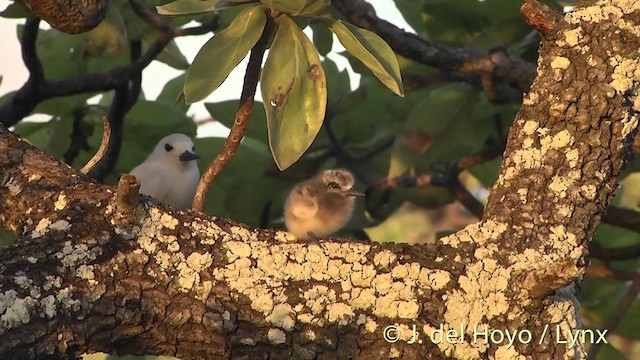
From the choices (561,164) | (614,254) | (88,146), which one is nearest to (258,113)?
(88,146)

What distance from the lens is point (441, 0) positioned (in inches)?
154

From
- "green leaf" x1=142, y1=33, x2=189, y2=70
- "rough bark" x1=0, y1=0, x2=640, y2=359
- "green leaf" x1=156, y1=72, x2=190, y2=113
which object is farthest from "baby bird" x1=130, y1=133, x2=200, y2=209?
"rough bark" x1=0, y1=0, x2=640, y2=359

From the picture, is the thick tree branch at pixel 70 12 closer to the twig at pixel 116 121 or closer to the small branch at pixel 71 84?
the small branch at pixel 71 84

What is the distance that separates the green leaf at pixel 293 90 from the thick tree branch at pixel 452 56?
60.6 inches

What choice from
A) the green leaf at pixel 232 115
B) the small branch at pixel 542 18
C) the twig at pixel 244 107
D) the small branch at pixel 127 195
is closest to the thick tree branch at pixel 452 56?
the green leaf at pixel 232 115

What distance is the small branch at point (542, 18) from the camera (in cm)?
252

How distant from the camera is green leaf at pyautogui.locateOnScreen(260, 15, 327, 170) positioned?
92.9 inches

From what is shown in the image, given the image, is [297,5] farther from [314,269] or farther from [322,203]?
[322,203]

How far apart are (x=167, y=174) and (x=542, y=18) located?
2706mm

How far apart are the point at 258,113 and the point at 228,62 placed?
173 centimetres

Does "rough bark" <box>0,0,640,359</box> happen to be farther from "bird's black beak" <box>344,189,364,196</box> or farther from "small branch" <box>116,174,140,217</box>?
"bird's black beak" <box>344,189,364,196</box>

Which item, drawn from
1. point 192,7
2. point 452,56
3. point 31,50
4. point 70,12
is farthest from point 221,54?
point 452,56

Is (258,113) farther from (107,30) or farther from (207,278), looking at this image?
(207,278)

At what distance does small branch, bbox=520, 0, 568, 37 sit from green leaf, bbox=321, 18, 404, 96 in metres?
0.33
